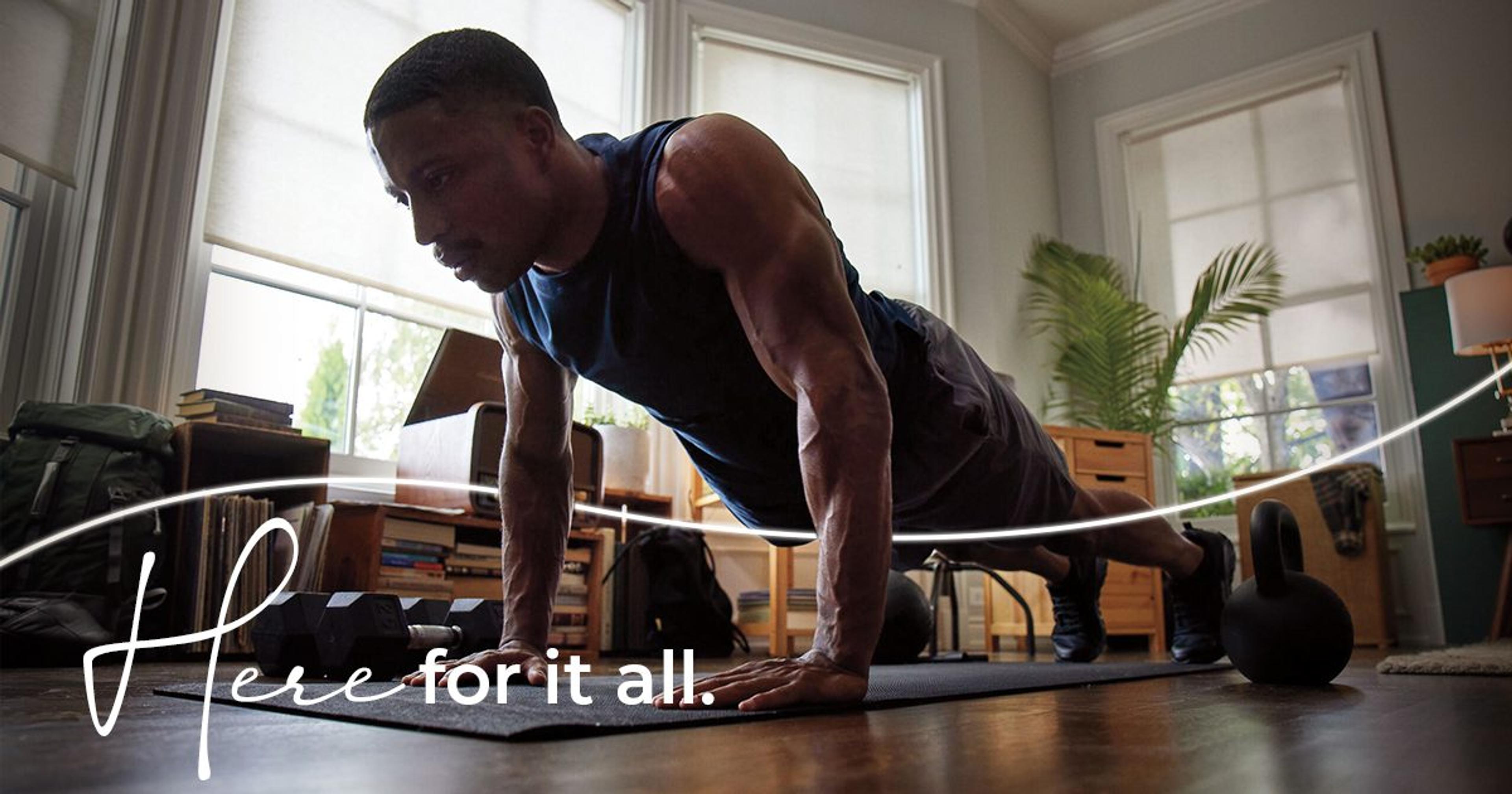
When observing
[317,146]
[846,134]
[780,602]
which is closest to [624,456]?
[780,602]

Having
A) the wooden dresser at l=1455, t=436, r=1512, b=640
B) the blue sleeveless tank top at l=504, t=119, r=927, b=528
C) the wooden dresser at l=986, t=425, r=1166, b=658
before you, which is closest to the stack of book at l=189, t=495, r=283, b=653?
the blue sleeveless tank top at l=504, t=119, r=927, b=528

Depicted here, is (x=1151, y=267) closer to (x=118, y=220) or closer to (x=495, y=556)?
(x=495, y=556)

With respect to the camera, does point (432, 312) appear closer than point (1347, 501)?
Yes

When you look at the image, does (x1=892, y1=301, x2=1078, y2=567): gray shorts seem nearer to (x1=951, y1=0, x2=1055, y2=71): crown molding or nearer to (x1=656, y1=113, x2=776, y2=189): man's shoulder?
(x1=656, y1=113, x2=776, y2=189): man's shoulder

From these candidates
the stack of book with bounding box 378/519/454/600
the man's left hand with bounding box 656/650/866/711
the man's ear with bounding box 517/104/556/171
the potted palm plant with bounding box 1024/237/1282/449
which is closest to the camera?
the man's left hand with bounding box 656/650/866/711

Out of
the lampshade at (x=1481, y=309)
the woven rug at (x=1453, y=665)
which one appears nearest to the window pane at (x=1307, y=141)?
the lampshade at (x=1481, y=309)

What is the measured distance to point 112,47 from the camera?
291cm

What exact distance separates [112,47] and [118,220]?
48cm

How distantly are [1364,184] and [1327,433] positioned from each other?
1.19 meters

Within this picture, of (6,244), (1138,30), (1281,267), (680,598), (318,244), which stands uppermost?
(1138,30)

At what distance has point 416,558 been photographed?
114 inches

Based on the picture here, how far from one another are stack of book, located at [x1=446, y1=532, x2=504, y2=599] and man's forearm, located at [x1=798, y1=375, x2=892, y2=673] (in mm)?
2089

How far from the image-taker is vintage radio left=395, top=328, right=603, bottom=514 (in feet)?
9.80

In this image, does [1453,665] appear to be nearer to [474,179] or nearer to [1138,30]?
[474,179]
